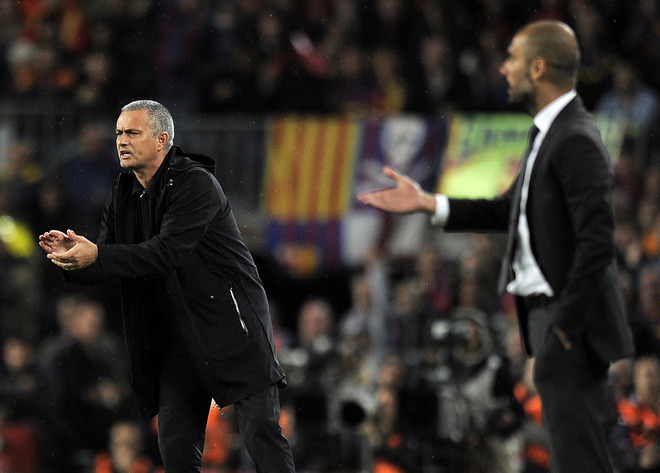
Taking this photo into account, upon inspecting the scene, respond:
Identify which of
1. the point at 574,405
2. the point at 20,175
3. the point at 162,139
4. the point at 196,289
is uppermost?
the point at 162,139

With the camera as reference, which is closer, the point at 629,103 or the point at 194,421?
the point at 194,421

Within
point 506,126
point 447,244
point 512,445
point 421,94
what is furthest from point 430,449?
point 421,94

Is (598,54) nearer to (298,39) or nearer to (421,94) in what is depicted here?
(421,94)

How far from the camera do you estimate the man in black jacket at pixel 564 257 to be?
372 cm

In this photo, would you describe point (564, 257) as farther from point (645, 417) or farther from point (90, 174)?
point (90, 174)

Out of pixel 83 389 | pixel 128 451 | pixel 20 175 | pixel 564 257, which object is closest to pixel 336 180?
pixel 20 175

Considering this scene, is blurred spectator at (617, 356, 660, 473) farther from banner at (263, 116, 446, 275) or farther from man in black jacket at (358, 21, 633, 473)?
banner at (263, 116, 446, 275)

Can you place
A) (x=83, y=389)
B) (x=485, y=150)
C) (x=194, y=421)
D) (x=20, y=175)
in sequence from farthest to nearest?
(x=20, y=175) → (x=485, y=150) → (x=83, y=389) → (x=194, y=421)

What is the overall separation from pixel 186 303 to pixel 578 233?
152cm

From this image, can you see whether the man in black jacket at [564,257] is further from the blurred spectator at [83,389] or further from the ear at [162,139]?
the blurred spectator at [83,389]

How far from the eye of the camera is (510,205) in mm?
4258

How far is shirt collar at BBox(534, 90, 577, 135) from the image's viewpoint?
13.1ft

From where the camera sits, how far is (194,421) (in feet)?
14.9

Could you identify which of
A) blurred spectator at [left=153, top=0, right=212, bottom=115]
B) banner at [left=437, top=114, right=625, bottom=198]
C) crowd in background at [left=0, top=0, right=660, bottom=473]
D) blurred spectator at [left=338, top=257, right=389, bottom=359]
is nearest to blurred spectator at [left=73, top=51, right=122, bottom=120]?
crowd in background at [left=0, top=0, right=660, bottom=473]
